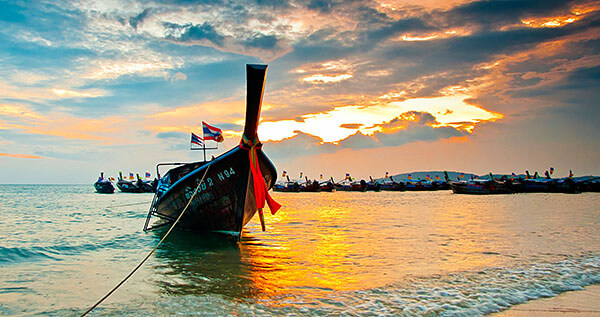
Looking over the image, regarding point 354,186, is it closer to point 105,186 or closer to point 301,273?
point 105,186

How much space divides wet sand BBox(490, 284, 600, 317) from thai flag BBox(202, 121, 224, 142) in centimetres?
1051

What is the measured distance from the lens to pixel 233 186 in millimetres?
10930

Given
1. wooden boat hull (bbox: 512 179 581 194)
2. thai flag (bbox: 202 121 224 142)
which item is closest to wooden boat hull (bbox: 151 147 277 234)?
thai flag (bbox: 202 121 224 142)

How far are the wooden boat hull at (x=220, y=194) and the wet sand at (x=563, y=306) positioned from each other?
715 centimetres

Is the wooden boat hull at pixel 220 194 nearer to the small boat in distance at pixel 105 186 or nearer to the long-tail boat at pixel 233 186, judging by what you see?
the long-tail boat at pixel 233 186

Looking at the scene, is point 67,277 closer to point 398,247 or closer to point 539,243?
point 398,247

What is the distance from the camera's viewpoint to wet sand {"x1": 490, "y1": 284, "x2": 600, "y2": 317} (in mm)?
5141

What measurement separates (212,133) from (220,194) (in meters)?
3.08

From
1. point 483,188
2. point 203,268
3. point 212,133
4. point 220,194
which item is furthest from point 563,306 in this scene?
point 483,188

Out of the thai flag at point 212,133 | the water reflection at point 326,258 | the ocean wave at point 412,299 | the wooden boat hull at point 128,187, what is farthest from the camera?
the wooden boat hull at point 128,187

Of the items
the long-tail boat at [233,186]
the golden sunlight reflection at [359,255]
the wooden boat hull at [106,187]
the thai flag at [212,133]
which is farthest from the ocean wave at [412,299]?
the wooden boat hull at [106,187]

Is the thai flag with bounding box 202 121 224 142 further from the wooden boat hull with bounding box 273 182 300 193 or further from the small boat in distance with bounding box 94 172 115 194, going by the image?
the small boat in distance with bounding box 94 172 115 194

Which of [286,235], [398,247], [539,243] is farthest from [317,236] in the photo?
[539,243]

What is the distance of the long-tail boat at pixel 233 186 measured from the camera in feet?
29.4
